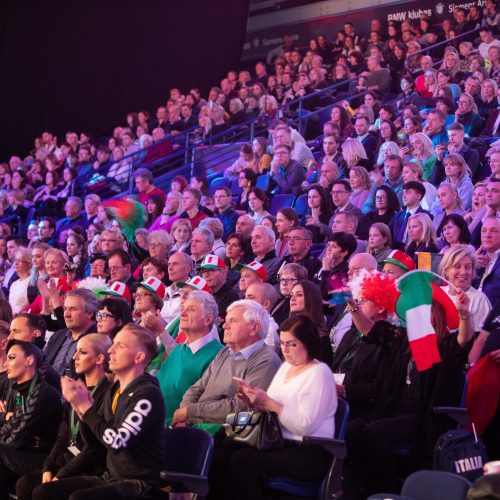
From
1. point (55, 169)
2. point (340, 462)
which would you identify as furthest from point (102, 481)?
point (55, 169)

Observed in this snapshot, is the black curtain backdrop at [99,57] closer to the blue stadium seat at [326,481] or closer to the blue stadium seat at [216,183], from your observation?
the blue stadium seat at [216,183]

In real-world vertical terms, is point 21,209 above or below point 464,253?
above

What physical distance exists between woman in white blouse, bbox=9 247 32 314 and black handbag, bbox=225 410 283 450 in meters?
4.42

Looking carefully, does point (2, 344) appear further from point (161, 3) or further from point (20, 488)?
point (161, 3)

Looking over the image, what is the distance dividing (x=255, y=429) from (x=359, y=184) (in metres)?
4.33

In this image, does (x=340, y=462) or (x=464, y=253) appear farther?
(x=464, y=253)

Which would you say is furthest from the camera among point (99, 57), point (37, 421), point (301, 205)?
point (99, 57)

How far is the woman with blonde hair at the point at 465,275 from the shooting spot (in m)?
4.91

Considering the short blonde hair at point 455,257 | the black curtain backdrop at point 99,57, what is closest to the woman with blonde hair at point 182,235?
the short blonde hair at point 455,257

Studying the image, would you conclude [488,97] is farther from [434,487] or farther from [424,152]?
[434,487]

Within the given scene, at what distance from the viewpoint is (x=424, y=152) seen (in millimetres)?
8453

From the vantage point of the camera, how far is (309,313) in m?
5.08

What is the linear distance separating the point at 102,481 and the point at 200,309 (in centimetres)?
135

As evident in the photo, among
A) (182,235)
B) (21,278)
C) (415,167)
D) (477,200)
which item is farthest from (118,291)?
(415,167)
